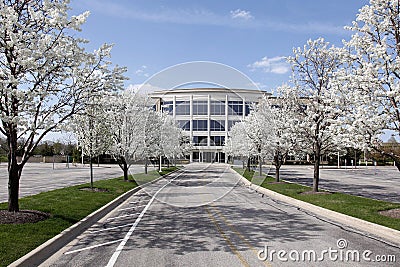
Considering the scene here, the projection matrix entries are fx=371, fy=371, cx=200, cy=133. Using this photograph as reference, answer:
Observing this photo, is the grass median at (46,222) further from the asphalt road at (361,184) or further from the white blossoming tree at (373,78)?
the asphalt road at (361,184)

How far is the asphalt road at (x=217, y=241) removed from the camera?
24.9 ft

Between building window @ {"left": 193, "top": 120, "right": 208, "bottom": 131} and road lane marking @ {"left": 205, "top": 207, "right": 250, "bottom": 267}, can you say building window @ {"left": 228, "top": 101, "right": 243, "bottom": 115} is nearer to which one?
building window @ {"left": 193, "top": 120, "right": 208, "bottom": 131}

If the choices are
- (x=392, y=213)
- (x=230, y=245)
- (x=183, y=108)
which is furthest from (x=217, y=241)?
(x=183, y=108)

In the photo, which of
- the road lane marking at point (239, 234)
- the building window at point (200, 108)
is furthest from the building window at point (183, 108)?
the road lane marking at point (239, 234)

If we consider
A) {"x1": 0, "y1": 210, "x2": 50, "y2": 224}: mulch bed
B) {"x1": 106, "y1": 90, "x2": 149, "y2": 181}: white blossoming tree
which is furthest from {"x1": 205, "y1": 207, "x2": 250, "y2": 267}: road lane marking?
{"x1": 106, "y1": 90, "x2": 149, "y2": 181}: white blossoming tree

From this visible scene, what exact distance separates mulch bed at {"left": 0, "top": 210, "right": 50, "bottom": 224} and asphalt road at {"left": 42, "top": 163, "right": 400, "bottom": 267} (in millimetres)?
1637

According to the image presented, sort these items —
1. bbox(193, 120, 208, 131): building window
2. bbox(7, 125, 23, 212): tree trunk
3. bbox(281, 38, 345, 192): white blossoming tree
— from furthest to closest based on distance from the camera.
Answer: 1. bbox(193, 120, 208, 131): building window
2. bbox(281, 38, 345, 192): white blossoming tree
3. bbox(7, 125, 23, 212): tree trunk

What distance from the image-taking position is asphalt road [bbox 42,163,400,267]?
7.59 m

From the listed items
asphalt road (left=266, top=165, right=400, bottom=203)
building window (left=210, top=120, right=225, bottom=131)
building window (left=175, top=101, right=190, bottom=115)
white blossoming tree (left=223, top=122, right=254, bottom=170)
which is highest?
building window (left=175, top=101, right=190, bottom=115)

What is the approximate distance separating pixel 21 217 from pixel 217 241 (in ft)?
18.9

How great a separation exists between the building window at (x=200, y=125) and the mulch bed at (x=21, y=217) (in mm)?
77032

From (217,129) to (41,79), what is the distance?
78.2m

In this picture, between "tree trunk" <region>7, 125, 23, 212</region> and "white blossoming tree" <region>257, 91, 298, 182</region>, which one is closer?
"tree trunk" <region>7, 125, 23, 212</region>

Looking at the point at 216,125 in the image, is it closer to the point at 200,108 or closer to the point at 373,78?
the point at 200,108
